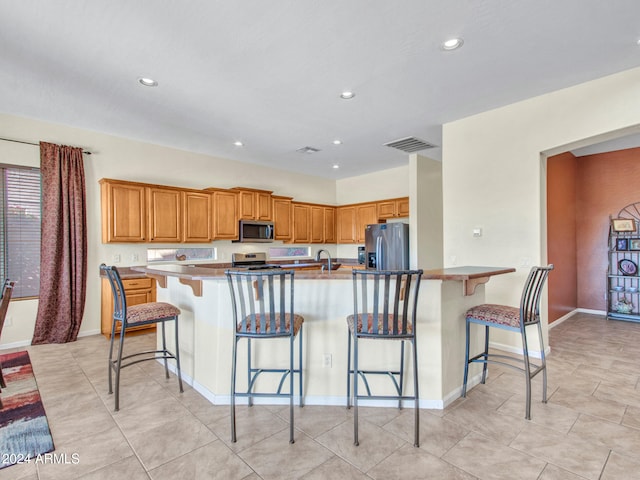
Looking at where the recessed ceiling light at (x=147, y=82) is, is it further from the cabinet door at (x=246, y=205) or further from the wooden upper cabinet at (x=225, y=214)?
the cabinet door at (x=246, y=205)

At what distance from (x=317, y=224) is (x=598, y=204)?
16.6 feet

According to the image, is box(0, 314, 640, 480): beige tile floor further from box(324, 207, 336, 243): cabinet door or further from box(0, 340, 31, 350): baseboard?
box(324, 207, 336, 243): cabinet door

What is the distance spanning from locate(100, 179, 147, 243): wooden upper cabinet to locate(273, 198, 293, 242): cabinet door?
92.8 inches

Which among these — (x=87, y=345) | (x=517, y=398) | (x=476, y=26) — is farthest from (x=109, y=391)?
(x=476, y=26)

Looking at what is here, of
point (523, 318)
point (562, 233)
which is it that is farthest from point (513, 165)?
point (562, 233)

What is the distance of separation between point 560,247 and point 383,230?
8.88ft

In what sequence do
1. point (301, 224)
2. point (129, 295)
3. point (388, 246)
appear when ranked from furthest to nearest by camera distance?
point (301, 224) < point (388, 246) < point (129, 295)

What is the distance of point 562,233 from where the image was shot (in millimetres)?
4988

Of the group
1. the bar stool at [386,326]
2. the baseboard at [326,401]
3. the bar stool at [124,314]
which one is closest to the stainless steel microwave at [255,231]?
the bar stool at [124,314]

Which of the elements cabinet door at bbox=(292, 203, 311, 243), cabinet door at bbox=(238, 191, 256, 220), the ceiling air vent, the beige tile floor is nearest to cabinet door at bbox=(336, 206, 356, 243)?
cabinet door at bbox=(292, 203, 311, 243)

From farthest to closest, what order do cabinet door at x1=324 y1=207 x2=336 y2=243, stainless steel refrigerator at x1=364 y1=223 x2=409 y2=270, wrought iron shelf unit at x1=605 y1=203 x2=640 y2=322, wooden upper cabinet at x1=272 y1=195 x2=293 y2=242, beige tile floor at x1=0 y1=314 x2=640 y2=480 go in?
cabinet door at x1=324 y1=207 x2=336 y2=243
wooden upper cabinet at x1=272 y1=195 x2=293 y2=242
stainless steel refrigerator at x1=364 y1=223 x2=409 y2=270
wrought iron shelf unit at x1=605 y1=203 x2=640 y2=322
beige tile floor at x1=0 y1=314 x2=640 y2=480

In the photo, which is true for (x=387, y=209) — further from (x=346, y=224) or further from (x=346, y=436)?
(x=346, y=436)

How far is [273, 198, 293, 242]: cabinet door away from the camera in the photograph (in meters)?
6.36

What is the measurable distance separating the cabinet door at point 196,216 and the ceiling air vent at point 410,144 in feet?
10.2
